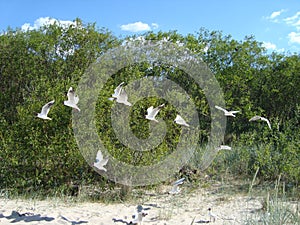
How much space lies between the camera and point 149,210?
4480 millimetres

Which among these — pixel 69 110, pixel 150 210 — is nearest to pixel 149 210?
pixel 150 210

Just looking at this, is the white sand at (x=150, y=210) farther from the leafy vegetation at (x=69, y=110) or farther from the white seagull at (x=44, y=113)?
the white seagull at (x=44, y=113)

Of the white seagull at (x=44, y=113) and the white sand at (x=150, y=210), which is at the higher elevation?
the white seagull at (x=44, y=113)

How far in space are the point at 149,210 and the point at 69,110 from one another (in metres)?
1.49

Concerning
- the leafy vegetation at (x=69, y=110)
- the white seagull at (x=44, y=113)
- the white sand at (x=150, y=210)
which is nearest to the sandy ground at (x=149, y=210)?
the white sand at (x=150, y=210)

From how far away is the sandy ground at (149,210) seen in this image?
3973mm

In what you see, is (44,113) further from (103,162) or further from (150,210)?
(150,210)

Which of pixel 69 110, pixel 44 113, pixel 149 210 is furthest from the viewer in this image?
pixel 69 110

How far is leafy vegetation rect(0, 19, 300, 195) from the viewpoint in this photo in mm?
4992

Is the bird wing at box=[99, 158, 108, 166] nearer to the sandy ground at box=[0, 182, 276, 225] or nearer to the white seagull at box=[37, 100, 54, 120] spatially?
the sandy ground at box=[0, 182, 276, 225]

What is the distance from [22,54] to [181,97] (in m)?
2.31

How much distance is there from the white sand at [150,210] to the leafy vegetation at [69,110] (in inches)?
18.8

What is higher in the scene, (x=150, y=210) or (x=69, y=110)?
(x=69, y=110)

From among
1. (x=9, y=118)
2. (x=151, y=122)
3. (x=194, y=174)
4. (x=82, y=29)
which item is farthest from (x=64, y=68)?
(x=194, y=174)
